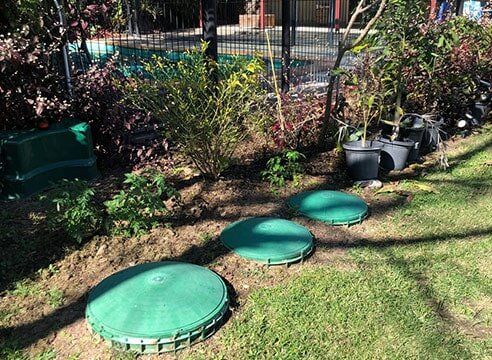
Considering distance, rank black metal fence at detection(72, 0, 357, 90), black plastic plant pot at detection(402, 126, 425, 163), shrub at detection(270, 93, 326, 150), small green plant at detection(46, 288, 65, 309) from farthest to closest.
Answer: black metal fence at detection(72, 0, 357, 90)
black plastic plant pot at detection(402, 126, 425, 163)
shrub at detection(270, 93, 326, 150)
small green plant at detection(46, 288, 65, 309)

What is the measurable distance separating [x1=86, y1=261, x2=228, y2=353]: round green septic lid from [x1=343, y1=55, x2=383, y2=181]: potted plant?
2385 mm

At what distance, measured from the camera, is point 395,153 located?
540 cm

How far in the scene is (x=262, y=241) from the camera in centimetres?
369

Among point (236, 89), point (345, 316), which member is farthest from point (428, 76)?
point (345, 316)

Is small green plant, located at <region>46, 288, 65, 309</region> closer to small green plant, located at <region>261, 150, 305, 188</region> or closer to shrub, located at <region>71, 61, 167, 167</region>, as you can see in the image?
shrub, located at <region>71, 61, 167, 167</region>

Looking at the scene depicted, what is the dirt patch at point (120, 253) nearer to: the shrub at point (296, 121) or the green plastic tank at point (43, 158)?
the green plastic tank at point (43, 158)

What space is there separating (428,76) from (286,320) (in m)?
4.80

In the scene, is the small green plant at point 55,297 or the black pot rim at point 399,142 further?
the black pot rim at point 399,142

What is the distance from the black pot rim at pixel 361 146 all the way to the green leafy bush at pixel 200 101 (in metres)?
1.11

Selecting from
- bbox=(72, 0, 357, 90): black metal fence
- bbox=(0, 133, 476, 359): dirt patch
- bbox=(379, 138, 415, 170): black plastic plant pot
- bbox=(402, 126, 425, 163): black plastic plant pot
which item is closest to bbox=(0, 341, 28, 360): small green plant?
bbox=(0, 133, 476, 359): dirt patch

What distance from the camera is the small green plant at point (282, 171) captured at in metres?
4.89

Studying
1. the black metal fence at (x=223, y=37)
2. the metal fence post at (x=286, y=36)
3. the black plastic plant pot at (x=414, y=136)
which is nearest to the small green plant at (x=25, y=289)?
the black metal fence at (x=223, y=37)

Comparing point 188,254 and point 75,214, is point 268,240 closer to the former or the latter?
point 188,254

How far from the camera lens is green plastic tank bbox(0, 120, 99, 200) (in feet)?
14.3
